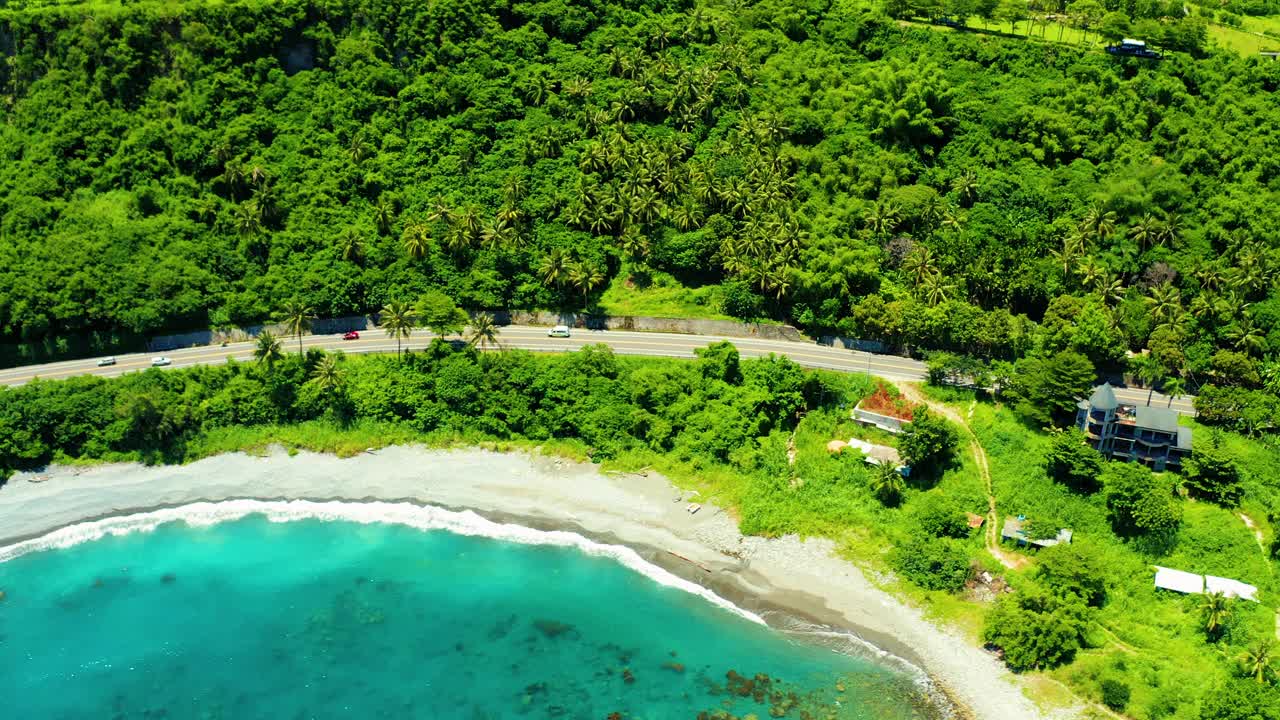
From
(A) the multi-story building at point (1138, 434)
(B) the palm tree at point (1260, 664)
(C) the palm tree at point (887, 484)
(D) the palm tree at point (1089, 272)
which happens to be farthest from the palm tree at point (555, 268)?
(B) the palm tree at point (1260, 664)

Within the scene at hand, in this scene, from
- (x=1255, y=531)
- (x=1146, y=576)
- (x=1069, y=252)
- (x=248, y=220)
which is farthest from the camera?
(x=248, y=220)

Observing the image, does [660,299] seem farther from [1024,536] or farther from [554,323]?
[1024,536]

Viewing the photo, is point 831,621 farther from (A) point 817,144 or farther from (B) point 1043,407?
(A) point 817,144

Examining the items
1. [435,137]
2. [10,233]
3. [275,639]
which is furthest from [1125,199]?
[10,233]

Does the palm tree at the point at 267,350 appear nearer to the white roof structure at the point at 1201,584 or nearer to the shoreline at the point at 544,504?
the shoreline at the point at 544,504

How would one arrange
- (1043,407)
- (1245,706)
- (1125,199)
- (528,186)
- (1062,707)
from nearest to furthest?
1. (1245,706)
2. (1062,707)
3. (1043,407)
4. (1125,199)
5. (528,186)

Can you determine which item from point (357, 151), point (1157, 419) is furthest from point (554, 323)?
point (1157, 419)

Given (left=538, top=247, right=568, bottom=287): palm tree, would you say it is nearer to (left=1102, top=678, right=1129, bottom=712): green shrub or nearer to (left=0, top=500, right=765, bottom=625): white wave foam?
(left=0, top=500, right=765, bottom=625): white wave foam
